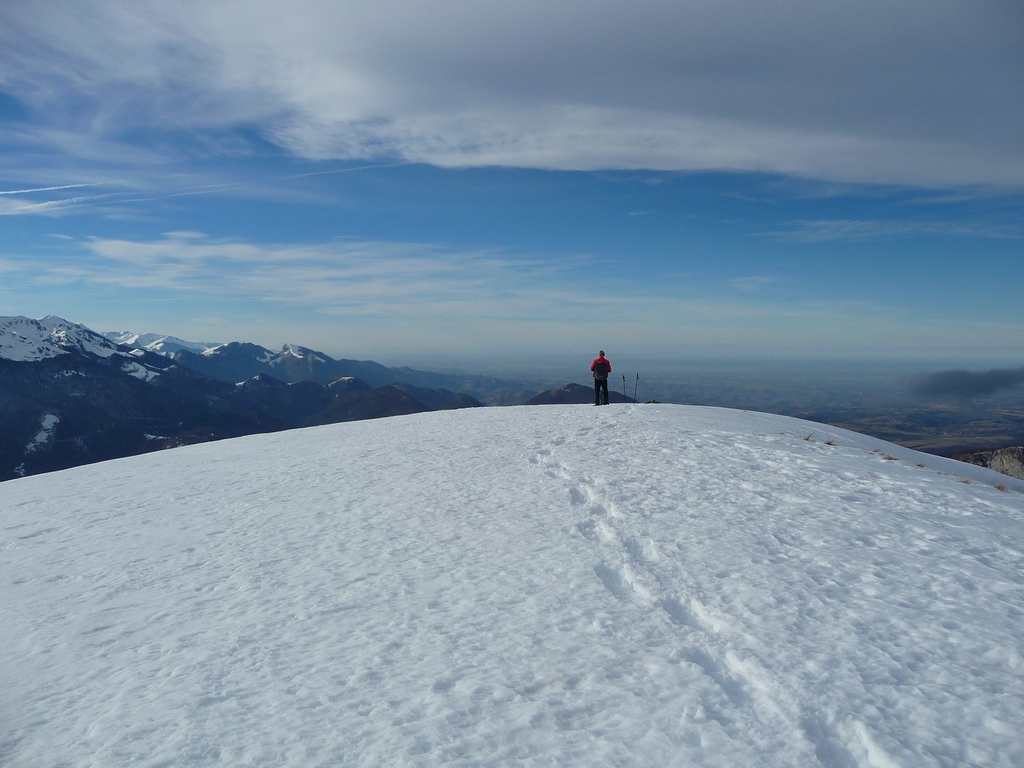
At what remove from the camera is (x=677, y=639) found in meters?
7.13

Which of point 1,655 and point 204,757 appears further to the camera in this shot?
point 1,655

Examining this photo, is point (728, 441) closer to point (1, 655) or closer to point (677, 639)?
point (677, 639)

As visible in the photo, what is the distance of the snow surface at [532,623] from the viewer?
5.61 m

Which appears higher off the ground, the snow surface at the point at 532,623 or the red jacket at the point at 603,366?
the red jacket at the point at 603,366

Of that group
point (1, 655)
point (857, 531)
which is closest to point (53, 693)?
point (1, 655)

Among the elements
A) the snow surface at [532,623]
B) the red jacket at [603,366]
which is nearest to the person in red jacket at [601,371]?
the red jacket at [603,366]

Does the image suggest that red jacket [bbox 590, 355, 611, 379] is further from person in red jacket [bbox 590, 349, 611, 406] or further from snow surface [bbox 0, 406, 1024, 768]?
snow surface [bbox 0, 406, 1024, 768]

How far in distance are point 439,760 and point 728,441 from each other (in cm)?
1462

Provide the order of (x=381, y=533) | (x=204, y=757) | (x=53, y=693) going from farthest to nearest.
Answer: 1. (x=381, y=533)
2. (x=53, y=693)
3. (x=204, y=757)

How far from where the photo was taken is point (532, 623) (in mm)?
7602

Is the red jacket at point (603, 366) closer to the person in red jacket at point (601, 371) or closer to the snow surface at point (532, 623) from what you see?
the person in red jacket at point (601, 371)

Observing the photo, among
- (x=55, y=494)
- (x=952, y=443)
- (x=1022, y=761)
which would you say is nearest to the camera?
(x=1022, y=761)

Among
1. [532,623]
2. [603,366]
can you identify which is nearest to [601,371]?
[603,366]

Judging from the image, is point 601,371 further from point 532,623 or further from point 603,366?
point 532,623
